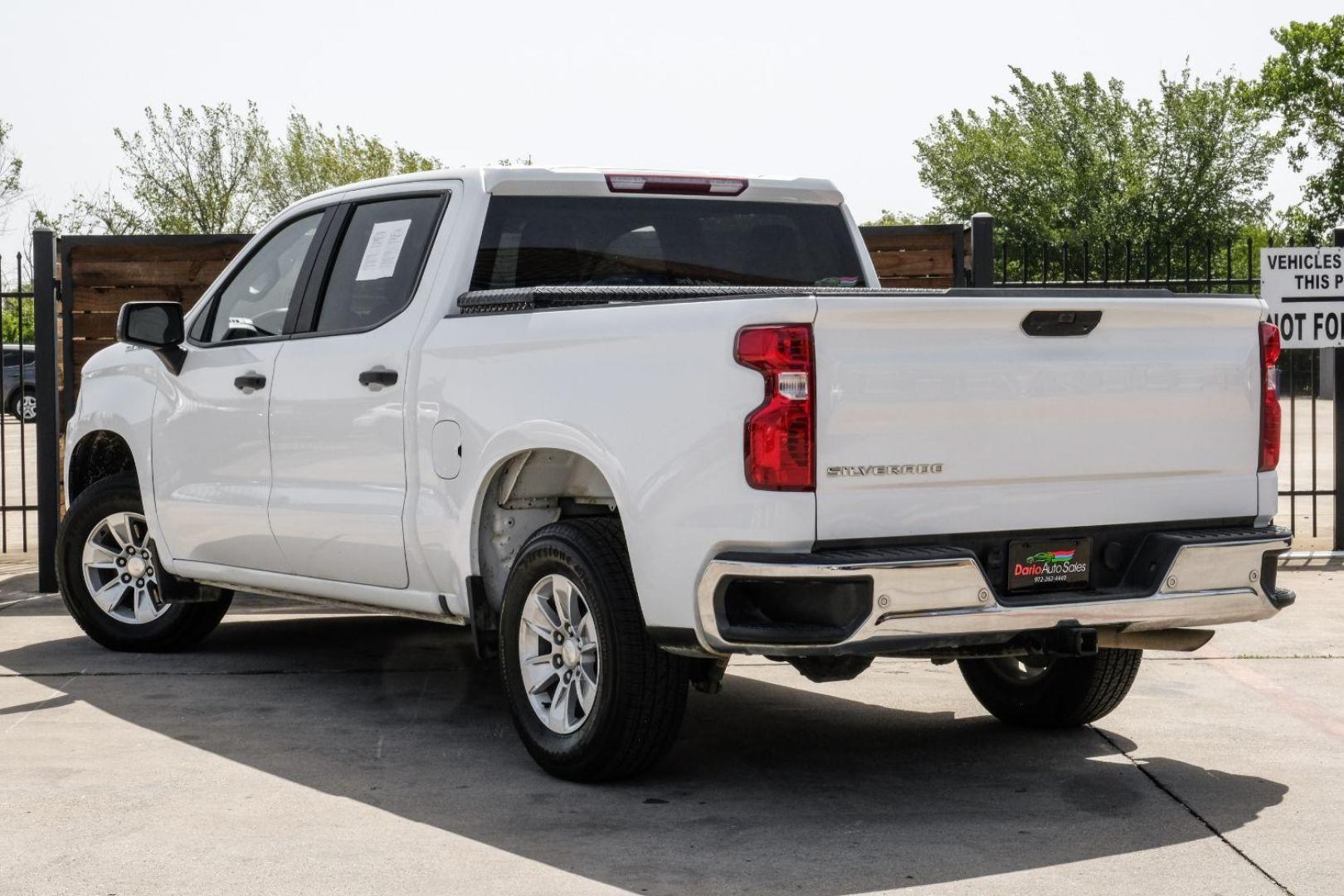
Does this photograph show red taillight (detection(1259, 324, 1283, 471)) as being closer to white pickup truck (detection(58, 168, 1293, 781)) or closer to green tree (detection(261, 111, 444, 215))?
white pickup truck (detection(58, 168, 1293, 781))

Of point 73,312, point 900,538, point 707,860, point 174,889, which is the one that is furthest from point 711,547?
point 73,312

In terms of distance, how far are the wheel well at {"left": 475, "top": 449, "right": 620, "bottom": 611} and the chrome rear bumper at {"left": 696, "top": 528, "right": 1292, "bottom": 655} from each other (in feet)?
3.34

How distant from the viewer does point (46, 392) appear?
418 inches

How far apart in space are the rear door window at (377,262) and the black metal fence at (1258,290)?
7.78ft

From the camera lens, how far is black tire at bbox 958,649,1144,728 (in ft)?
20.6

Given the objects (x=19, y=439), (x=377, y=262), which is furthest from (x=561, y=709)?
(x=19, y=439)

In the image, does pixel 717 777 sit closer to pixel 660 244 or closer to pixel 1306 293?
pixel 660 244

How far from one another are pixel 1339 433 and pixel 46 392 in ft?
27.2

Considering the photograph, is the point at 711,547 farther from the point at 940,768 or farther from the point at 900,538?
the point at 940,768

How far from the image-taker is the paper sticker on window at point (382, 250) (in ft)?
21.8

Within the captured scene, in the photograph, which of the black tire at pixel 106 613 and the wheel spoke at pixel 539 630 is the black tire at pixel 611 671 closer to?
the wheel spoke at pixel 539 630

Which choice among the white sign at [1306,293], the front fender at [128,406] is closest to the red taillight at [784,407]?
the front fender at [128,406]

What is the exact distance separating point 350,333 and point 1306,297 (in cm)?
749

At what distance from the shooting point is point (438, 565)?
6133mm
